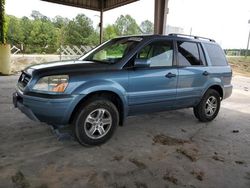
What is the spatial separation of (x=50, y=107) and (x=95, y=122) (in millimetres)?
722

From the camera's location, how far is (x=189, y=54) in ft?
16.3

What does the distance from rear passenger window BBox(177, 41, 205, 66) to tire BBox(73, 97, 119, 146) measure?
1.70m

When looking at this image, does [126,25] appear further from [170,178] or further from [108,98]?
[170,178]

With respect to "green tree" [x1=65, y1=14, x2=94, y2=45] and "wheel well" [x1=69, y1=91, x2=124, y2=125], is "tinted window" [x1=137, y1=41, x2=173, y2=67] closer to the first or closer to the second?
"wheel well" [x1=69, y1=91, x2=124, y2=125]

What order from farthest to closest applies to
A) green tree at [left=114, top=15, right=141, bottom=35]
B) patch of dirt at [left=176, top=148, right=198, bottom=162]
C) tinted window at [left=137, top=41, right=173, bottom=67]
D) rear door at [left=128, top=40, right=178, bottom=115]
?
green tree at [left=114, top=15, right=141, bottom=35]
tinted window at [left=137, top=41, right=173, bottom=67]
rear door at [left=128, top=40, right=178, bottom=115]
patch of dirt at [left=176, top=148, right=198, bottom=162]

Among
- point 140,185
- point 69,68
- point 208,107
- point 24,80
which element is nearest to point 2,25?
point 24,80

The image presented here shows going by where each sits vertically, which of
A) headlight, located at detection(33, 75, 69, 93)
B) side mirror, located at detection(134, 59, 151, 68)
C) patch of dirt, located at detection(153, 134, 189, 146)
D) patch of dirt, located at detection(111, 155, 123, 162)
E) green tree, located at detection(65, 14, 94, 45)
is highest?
green tree, located at detection(65, 14, 94, 45)

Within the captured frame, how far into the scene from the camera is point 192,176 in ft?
10.4

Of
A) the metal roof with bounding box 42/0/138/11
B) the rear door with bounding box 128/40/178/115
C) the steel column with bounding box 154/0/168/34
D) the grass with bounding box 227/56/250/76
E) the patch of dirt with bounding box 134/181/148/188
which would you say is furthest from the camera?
the grass with bounding box 227/56/250/76

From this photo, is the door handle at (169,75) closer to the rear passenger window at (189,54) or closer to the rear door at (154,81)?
the rear door at (154,81)

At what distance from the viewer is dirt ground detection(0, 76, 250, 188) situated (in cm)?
299

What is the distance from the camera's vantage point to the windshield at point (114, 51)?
4230 mm

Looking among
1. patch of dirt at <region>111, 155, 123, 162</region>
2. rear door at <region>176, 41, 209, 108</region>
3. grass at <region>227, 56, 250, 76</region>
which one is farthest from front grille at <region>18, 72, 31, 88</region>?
grass at <region>227, 56, 250, 76</region>

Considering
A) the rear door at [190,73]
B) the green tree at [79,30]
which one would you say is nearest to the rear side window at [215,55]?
the rear door at [190,73]
